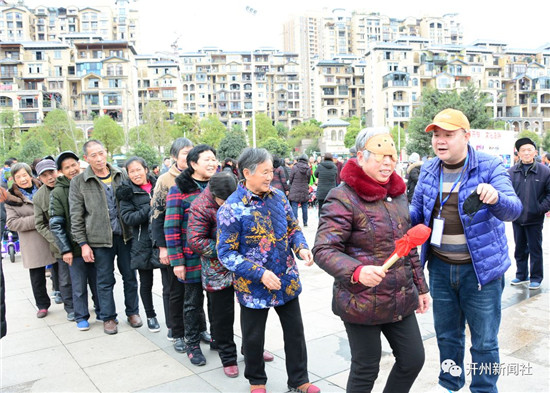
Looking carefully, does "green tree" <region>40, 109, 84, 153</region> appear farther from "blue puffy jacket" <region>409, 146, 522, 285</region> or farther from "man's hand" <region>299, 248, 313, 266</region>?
"blue puffy jacket" <region>409, 146, 522, 285</region>

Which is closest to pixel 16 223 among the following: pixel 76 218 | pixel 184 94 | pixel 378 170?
A: pixel 76 218

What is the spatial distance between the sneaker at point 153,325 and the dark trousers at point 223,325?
1.37 m

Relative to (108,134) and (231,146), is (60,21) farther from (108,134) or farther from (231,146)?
(231,146)

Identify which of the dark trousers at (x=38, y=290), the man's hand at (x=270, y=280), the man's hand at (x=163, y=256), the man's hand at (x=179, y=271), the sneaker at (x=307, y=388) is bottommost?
the sneaker at (x=307, y=388)

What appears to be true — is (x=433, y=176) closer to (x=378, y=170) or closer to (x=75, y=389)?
(x=378, y=170)

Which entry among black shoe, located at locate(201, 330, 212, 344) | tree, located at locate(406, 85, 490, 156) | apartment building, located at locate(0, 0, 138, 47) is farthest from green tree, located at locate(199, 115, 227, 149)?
black shoe, located at locate(201, 330, 212, 344)

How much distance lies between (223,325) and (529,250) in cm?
425

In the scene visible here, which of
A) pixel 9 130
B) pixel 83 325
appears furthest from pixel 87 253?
pixel 9 130

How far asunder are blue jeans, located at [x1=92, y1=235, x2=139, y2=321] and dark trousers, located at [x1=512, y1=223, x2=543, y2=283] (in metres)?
4.84

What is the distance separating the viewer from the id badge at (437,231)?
2930 mm

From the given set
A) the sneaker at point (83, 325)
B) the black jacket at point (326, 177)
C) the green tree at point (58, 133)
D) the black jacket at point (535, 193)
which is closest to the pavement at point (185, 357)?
the sneaker at point (83, 325)

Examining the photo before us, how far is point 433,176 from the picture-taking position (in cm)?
309

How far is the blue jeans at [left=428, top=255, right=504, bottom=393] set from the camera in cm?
288

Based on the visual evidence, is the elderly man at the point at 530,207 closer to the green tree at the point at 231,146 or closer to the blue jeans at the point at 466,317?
the blue jeans at the point at 466,317
